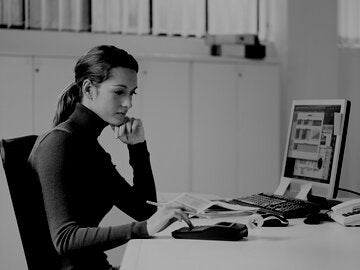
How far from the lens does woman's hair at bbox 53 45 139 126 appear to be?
6.10 ft

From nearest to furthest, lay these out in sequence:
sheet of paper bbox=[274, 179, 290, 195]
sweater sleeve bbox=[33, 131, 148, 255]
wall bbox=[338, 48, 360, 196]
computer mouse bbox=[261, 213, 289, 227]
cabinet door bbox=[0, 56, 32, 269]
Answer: sweater sleeve bbox=[33, 131, 148, 255] < computer mouse bbox=[261, 213, 289, 227] < sheet of paper bbox=[274, 179, 290, 195] < cabinet door bbox=[0, 56, 32, 269] < wall bbox=[338, 48, 360, 196]

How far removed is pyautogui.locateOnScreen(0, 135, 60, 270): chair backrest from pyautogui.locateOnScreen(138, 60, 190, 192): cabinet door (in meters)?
1.85

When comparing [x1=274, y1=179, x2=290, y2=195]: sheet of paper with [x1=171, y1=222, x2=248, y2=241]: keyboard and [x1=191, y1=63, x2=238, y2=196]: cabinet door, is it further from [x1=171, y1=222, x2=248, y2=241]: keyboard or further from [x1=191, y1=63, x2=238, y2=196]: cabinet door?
[x1=191, y1=63, x2=238, y2=196]: cabinet door

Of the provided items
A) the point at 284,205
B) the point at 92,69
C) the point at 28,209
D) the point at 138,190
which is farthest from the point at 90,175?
the point at 284,205

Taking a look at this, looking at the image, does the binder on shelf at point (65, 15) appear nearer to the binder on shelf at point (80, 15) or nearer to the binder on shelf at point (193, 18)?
the binder on shelf at point (80, 15)

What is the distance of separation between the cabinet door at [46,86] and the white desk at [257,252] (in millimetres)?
1766

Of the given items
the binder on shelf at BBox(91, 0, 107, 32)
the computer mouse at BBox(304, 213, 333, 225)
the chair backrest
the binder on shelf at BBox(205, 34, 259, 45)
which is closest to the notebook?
the computer mouse at BBox(304, 213, 333, 225)

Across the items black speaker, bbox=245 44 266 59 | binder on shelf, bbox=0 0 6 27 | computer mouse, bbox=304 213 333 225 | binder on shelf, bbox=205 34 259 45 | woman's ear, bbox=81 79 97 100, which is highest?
binder on shelf, bbox=0 0 6 27

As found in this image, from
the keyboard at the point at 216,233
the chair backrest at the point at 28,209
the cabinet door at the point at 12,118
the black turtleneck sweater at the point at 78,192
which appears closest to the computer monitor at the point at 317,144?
the keyboard at the point at 216,233

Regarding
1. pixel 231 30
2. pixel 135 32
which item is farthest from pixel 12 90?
pixel 231 30

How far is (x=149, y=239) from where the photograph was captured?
155 cm

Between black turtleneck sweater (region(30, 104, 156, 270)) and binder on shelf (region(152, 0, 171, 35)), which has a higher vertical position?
binder on shelf (region(152, 0, 171, 35))

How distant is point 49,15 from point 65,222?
2.38m

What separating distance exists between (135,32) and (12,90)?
921mm
